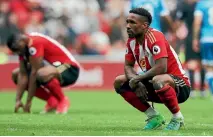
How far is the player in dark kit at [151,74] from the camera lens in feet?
29.1

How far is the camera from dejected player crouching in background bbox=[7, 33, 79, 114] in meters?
12.5

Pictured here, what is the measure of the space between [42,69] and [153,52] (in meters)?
4.09

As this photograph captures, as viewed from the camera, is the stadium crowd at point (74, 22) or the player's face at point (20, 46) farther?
the stadium crowd at point (74, 22)

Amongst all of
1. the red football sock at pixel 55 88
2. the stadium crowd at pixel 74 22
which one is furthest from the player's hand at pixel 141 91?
the stadium crowd at pixel 74 22

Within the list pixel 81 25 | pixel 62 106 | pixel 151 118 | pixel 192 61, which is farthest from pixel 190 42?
pixel 151 118

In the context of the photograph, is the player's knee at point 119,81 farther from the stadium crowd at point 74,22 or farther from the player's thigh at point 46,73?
the stadium crowd at point 74,22

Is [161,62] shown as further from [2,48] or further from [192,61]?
[2,48]

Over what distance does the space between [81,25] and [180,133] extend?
50.2 ft

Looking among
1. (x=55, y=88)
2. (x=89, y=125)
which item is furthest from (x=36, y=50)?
(x=89, y=125)

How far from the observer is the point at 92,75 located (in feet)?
71.9

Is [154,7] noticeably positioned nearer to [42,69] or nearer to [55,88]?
[55,88]

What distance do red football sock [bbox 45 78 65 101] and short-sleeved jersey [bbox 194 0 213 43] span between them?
4.19 meters

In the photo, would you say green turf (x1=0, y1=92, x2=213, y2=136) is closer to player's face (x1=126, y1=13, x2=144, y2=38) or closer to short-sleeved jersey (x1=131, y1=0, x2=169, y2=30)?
player's face (x1=126, y1=13, x2=144, y2=38)

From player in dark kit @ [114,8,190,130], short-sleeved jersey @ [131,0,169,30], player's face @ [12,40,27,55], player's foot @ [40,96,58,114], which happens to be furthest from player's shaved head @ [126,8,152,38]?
short-sleeved jersey @ [131,0,169,30]
